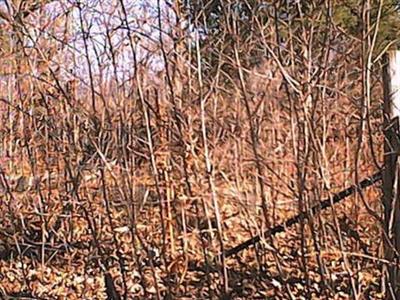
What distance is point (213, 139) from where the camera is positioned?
3.71 meters

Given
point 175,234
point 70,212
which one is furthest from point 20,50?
point 175,234

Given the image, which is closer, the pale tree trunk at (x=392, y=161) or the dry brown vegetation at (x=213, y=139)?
the pale tree trunk at (x=392, y=161)

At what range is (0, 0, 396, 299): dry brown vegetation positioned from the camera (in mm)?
Result: 3387

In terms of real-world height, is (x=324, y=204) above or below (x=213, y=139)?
below

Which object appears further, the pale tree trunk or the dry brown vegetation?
the dry brown vegetation

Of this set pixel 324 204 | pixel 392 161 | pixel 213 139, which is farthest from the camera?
pixel 213 139

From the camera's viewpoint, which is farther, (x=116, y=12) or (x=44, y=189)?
(x=44, y=189)

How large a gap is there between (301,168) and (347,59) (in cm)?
58

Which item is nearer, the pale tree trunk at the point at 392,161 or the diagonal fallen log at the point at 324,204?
the pale tree trunk at the point at 392,161

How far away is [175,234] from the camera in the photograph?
4.12m

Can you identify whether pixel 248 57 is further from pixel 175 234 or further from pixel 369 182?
pixel 175 234

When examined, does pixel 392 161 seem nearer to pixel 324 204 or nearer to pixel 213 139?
pixel 324 204

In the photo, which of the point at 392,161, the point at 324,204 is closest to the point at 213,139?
the point at 324,204

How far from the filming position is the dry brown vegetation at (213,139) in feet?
11.1
